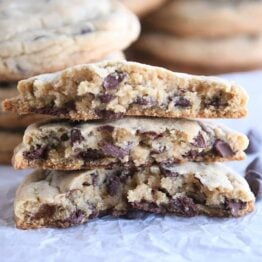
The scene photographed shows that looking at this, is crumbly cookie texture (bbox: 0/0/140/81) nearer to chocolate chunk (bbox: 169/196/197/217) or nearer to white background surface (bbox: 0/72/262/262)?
white background surface (bbox: 0/72/262/262)

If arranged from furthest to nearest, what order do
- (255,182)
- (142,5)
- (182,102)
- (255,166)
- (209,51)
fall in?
(209,51) → (142,5) → (255,166) → (255,182) → (182,102)

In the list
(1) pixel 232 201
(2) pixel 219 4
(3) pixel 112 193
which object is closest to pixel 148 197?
(3) pixel 112 193

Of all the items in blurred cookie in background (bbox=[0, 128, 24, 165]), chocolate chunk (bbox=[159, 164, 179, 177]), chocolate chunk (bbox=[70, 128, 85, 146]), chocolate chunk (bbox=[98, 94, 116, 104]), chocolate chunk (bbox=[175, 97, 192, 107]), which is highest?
chocolate chunk (bbox=[98, 94, 116, 104])

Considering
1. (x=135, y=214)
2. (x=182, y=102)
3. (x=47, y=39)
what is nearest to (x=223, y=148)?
(x=182, y=102)

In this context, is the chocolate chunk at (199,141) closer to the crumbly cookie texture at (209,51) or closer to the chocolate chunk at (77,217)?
the chocolate chunk at (77,217)

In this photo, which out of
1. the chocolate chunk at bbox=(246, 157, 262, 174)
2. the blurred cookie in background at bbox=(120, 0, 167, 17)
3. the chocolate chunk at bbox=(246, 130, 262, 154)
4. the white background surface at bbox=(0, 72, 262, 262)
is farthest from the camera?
the blurred cookie in background at bbox=(120, 0, 167, 17)

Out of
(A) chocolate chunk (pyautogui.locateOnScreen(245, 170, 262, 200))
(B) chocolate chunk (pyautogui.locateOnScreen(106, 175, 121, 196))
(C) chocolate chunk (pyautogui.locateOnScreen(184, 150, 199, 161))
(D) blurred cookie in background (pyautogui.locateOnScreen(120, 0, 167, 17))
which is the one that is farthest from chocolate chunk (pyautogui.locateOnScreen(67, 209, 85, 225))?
(D) blurred cookie in background (pyautogui.locateOnScreen(120, 0, 167, 17))

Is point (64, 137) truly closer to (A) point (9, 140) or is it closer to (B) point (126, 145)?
(B) point (126, 145)
